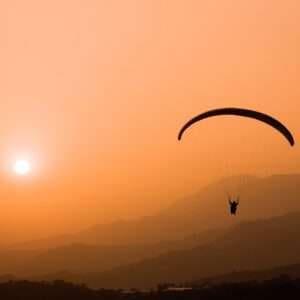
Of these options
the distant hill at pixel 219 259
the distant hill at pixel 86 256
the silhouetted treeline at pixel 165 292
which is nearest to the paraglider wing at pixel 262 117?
the silhouetted treeline at pixel 165 292

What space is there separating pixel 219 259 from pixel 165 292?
8.14m

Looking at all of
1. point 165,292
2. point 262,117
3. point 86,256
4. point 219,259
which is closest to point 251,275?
point 219,259

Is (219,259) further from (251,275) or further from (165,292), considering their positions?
(165,292)

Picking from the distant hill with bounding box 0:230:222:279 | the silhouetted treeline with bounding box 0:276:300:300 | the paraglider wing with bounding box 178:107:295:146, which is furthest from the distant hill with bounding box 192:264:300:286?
the paraglider wing with bounding box 178:107:295:146

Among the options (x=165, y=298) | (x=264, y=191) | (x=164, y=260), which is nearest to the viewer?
(x=165, y=298)

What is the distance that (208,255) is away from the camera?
138 feet

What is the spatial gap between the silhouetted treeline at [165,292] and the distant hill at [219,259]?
878 mm

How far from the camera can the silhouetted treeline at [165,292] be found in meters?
35.6

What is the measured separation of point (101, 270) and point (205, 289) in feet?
28.1

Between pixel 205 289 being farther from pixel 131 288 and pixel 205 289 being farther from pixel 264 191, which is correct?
pixel 264 191

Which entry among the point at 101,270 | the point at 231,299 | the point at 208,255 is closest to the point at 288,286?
the point at 231,299

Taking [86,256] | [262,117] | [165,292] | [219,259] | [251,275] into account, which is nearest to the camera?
[262,117]

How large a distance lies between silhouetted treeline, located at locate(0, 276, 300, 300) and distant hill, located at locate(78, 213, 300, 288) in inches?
34.6

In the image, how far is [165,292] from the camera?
3600 cm
